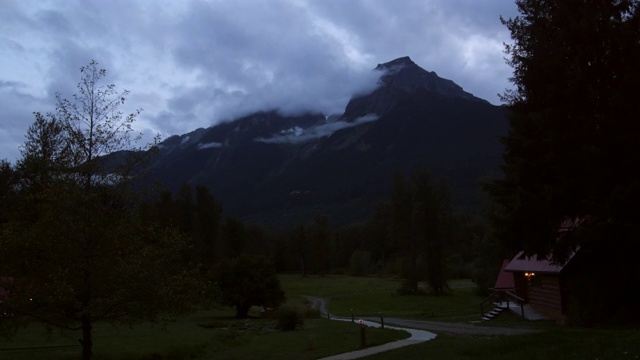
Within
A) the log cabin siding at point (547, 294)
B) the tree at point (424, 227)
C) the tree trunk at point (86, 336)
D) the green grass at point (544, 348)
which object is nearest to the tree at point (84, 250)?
the tree trunk at point (86, 336)

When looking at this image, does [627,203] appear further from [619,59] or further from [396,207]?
[396,207]

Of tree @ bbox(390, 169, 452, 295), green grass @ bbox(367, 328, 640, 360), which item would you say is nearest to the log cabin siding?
green grass @ bbox(367, 328, 640, 360)

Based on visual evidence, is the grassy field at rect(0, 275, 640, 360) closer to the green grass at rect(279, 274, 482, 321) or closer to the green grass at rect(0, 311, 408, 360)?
the green grass at rect(0, 311, 408, 360)

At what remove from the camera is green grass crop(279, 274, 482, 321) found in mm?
44438

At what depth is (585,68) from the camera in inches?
838

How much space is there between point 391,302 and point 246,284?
18.8m

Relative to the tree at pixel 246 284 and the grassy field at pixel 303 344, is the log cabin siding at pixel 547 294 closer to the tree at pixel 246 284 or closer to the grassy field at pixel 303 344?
the grassy field at pixel 303 344

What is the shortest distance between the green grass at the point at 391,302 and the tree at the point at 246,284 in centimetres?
711

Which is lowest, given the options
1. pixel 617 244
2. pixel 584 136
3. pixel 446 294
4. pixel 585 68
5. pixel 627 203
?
pixel 446 294

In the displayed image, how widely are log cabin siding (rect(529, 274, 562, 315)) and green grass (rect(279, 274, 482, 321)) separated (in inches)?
185

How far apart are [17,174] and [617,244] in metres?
36.7

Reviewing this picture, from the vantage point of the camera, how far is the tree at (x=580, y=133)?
19.9 metres

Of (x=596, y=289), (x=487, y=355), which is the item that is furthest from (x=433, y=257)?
(x=487, y=355)

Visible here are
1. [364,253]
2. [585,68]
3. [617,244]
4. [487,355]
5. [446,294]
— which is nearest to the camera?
[487,355]
